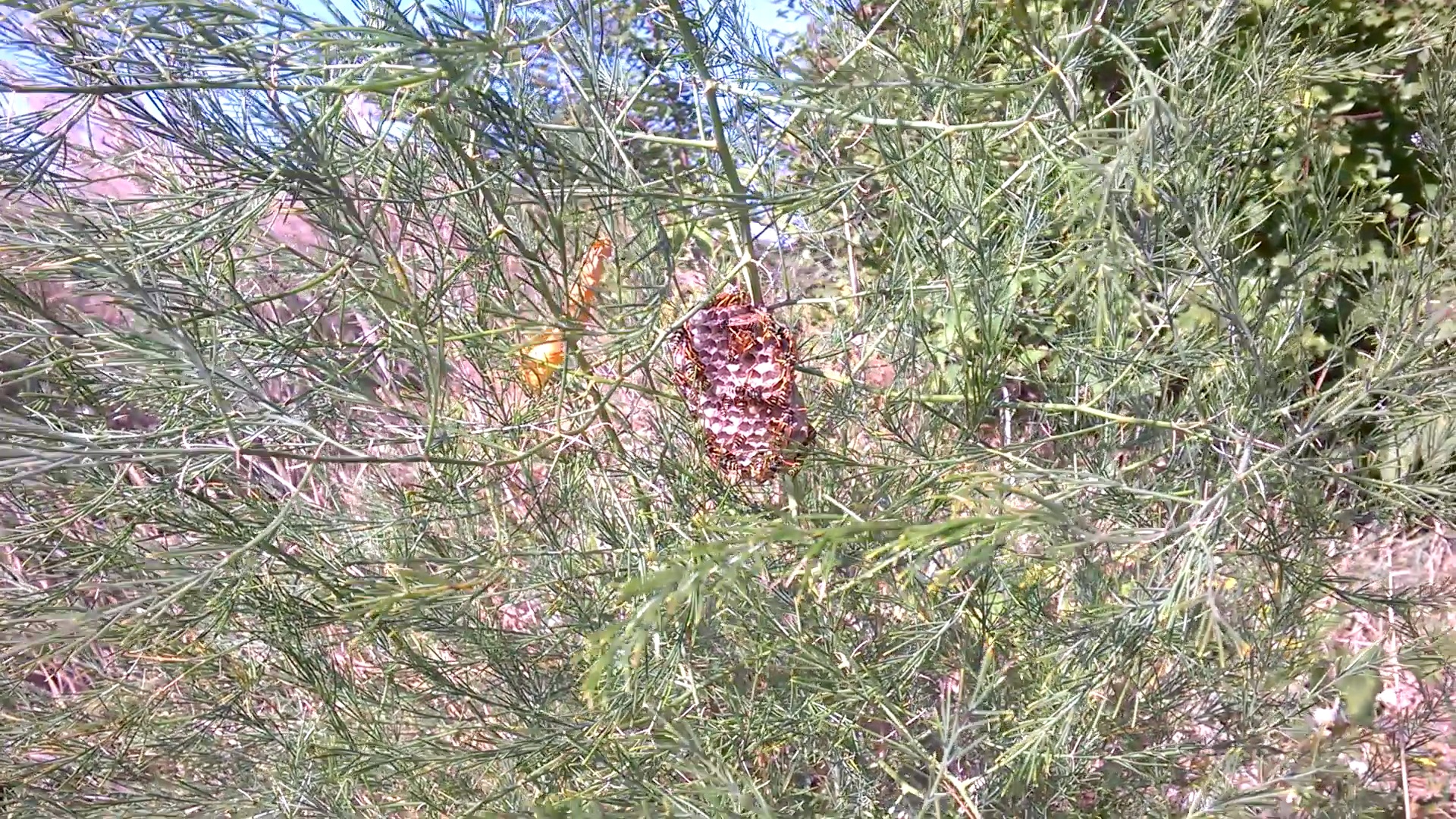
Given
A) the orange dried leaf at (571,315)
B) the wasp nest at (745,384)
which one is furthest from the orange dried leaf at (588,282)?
the wasp nest at (745,384)

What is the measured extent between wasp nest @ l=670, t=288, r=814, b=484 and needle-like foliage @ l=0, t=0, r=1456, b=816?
1.8 inches

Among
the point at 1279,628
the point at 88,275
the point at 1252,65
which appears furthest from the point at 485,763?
the point at 1252,65

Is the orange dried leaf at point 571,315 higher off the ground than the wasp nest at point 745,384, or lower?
higher

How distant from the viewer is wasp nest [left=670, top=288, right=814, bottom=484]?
0.93 meters

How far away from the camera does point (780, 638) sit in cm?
120

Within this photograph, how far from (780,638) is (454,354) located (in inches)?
21.1

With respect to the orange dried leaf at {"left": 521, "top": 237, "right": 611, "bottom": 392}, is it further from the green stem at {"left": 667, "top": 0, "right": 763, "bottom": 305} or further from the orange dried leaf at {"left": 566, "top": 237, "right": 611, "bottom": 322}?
the green stem at {"left": 667, "top": 0, "right": 763, "bottom": 305}

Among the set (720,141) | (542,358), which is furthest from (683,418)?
(720,141)

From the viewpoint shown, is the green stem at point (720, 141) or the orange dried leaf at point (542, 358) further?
the orange dried leaf at point (542, 358)

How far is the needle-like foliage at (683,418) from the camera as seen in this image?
2.89 ft

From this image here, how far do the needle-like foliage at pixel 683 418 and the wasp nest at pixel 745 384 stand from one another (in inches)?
1.8

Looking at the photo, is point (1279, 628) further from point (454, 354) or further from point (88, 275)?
point (88, 275)

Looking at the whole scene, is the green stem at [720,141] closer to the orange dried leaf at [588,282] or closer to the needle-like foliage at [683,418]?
the needle-like foliage at [683,418]

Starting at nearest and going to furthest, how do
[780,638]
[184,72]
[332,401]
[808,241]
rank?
1. [184,72]
2. [332,401]
3. [780,638]
4. [808,241]
